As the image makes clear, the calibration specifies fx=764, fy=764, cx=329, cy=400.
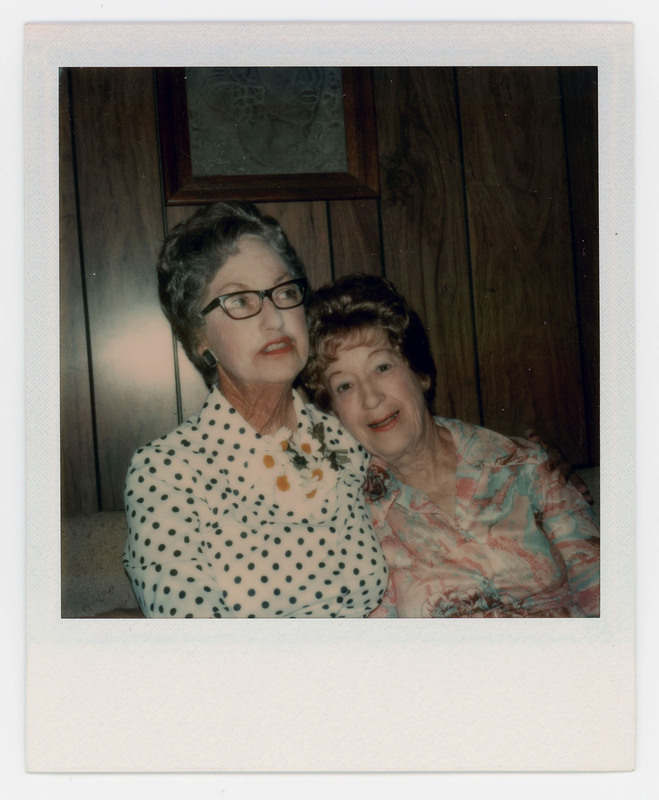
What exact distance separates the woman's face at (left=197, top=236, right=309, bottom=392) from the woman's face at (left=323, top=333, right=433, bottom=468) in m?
0.07

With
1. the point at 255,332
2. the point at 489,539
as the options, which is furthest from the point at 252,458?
the point at 489,539

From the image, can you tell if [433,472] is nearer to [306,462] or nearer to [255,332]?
[306,462]

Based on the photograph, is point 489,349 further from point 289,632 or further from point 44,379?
point 44,379

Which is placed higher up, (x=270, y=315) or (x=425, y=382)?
(x=270, y=315)

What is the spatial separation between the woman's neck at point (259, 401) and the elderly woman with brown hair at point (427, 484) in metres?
0.06

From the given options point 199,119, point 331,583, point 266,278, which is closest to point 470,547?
point 331,583

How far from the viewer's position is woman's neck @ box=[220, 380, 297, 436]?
50.7 inches

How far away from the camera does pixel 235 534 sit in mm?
1260

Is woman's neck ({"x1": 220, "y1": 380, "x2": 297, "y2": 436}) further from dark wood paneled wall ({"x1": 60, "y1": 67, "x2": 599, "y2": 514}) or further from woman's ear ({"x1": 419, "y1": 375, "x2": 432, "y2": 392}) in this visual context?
woman's ear ({"x1": 419, "y1": 375, "x2": 432, "y2": 392})

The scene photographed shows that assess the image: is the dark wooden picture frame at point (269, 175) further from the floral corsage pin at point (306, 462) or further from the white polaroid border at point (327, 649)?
the floral corsage pin at point (306, 462)

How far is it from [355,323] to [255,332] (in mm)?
169

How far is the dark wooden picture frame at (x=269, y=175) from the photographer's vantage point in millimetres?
1288

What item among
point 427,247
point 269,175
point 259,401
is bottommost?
point 259,401

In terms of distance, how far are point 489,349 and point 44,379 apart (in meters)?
0.77
